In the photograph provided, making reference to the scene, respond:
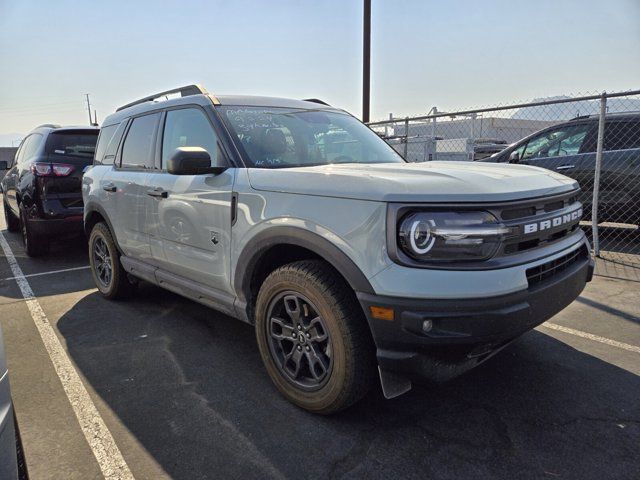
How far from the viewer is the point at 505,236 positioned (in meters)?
2.10

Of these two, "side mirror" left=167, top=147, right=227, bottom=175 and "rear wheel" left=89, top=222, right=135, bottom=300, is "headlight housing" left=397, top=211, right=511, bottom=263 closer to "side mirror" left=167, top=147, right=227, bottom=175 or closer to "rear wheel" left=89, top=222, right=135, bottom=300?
"side mirror" left=167, top=147, right=227, bottom=175

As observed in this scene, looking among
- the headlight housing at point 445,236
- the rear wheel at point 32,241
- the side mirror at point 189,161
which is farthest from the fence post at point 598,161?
the rear wheel at point 32,241

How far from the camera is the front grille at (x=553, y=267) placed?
2.22m

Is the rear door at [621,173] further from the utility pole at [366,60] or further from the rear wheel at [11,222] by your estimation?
the rear wheel at [11,222]

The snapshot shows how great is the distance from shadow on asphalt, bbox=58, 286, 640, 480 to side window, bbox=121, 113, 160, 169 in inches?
60.9

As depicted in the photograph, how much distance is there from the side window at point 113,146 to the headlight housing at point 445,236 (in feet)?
11.2

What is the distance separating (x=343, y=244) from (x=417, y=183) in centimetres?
45

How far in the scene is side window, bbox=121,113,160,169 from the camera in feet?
12.7

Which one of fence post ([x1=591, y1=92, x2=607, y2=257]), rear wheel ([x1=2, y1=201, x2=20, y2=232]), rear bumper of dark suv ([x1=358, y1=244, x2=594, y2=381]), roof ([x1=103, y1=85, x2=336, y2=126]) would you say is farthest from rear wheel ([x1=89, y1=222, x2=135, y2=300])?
fence post ([x1=591, y1=92, x2=607, y2=257])

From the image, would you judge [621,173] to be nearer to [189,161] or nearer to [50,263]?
[189,161]

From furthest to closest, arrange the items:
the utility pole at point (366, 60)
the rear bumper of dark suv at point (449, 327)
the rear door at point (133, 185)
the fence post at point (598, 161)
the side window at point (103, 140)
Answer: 1. the utility pole at point (366, 60)
2. the fence post at point (598, 161)
3. the side window at point (103, 140)
4. the rear door at point (133, 185)
5. the rear bumper of dark suv at point (449, 327)

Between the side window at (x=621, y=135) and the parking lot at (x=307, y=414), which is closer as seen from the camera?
the parking lot at (x=307, y=414)

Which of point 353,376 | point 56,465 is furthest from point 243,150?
point 56,465

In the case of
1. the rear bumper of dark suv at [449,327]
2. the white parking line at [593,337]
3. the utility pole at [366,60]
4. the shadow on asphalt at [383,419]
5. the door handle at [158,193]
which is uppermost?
the utility pole at [366,60]
